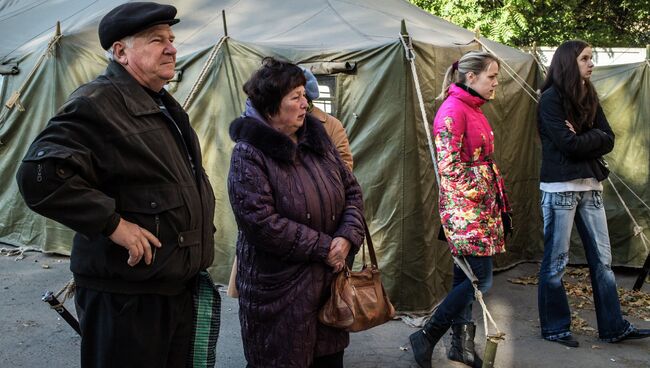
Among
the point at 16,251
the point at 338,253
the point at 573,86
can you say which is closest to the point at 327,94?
the point at 573,86

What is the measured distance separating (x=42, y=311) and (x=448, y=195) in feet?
11.5

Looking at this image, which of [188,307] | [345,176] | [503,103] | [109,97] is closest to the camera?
[109,97]

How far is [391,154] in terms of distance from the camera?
5.86 m

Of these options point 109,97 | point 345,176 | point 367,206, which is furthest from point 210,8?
point 109,97

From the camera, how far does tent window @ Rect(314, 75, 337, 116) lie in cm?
611

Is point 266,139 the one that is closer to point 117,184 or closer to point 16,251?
point 117,184

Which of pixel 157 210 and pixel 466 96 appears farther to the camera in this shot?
pixel 466 96

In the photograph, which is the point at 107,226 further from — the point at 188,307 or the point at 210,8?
the point at 210,8

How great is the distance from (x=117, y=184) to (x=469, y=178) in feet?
7.85

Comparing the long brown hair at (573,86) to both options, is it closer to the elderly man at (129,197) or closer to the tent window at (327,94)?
the tent window at (327,94)

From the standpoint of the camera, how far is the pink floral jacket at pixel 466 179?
169 inches

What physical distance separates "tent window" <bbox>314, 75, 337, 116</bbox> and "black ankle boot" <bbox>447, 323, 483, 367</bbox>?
2.20 meters

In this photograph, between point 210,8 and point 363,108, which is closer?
point 363,108

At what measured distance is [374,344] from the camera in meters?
5.29
